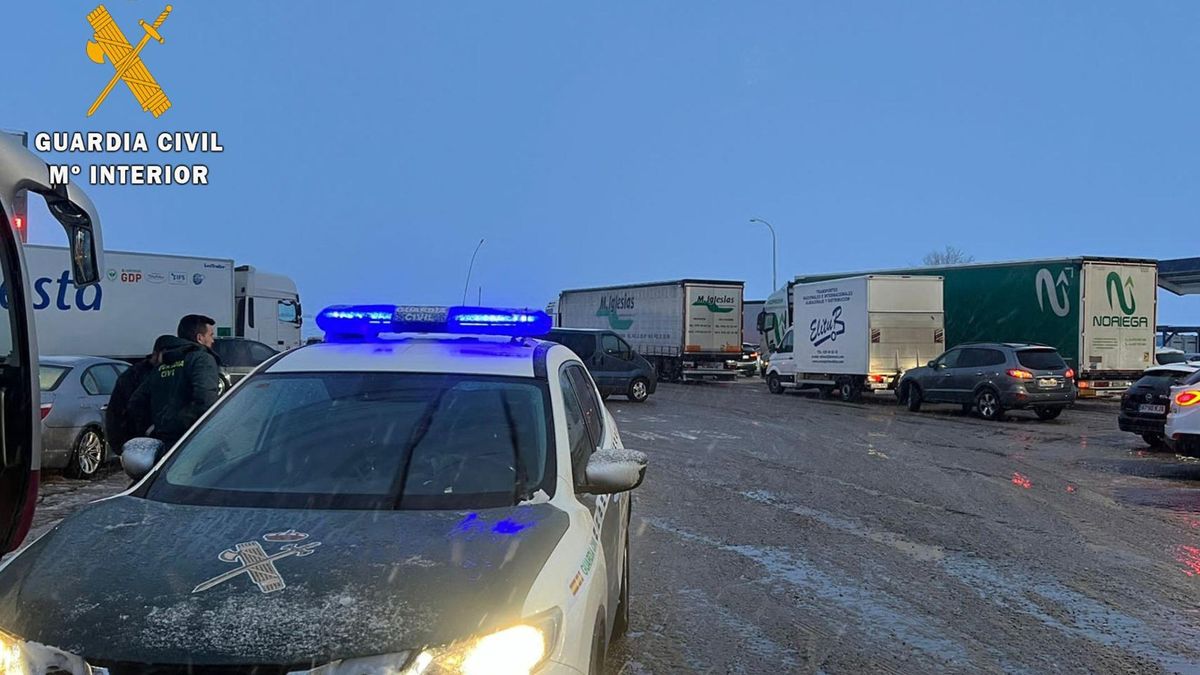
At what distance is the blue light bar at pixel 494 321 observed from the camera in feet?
17.5

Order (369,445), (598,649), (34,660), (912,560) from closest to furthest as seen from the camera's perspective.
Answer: (34,660)
(598,649)
(369,445)
(912,560)

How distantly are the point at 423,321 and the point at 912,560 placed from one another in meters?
4.09

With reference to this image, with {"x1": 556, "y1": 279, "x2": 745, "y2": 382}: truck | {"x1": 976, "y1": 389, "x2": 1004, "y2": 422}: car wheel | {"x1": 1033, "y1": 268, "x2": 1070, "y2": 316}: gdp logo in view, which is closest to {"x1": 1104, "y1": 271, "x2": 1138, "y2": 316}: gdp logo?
{"x1": 1033, "y1": 268, "x2": 1070, "y2": 316}: gdp logo

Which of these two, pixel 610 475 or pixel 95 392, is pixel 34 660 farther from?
pixel 95 392

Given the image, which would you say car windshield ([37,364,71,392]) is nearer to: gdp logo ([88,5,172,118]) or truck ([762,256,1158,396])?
gdp logo ([88,5,172,118])

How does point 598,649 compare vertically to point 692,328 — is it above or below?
below

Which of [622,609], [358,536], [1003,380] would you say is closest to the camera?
[358,536]

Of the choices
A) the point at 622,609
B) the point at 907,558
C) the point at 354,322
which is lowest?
the point at 907,558

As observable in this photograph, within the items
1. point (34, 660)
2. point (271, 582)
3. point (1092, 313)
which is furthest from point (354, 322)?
point (1092, 313)

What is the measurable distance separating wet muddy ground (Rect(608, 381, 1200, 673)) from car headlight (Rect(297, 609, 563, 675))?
2.16 m

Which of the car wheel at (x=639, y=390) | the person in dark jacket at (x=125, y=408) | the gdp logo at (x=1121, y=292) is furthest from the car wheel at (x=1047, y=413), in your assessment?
the person in dark jacket at (x=125, y=408)

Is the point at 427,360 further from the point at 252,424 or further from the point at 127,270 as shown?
the point at 127,270

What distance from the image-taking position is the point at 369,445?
3.80 meters

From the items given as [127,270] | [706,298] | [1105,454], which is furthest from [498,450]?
[706,298]
